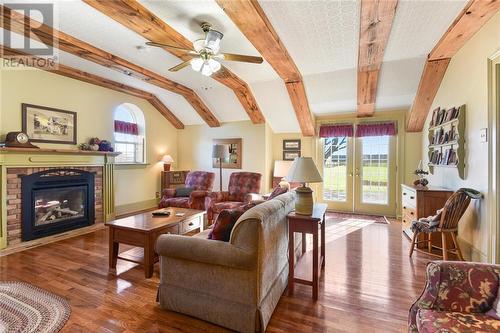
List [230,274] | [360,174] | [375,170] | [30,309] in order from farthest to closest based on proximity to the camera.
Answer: [360,174] < [375,170] < [30,309] < [230,274]

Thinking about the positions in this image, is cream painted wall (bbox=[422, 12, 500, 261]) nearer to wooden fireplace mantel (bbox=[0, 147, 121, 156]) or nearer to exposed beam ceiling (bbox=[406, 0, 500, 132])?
exposed beam ceiling (bbox=[406, 0, 500, 132])

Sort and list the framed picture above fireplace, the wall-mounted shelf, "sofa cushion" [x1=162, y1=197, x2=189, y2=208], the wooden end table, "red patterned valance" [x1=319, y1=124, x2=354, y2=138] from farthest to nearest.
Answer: "red patterned valance" [x1=319, y1=124, x2=354, y2=138] < "sofa cushion" [x1=162, y1=197, x2=189, y2=208] < the framed picture above fireplace < the wall-mounted shelf < the wooden end table

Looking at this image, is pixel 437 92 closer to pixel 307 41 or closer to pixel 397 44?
pixel 397 44

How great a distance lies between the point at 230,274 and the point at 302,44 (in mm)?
2913

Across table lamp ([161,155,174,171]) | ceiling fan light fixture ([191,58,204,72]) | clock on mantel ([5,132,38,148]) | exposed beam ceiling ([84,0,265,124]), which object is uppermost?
exposed beam ceiling ([84,0,265,124])

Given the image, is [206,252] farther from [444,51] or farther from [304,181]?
[444,51]

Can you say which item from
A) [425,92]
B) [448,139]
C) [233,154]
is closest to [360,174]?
[425,92]

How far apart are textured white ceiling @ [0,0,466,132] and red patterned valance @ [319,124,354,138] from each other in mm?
419

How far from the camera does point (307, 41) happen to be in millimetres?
3098

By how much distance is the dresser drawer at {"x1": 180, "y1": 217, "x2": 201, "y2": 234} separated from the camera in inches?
121

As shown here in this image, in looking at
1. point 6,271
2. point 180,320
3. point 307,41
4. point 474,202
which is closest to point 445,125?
point 474,202

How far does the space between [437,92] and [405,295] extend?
350 cm

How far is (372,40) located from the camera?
2955 mm

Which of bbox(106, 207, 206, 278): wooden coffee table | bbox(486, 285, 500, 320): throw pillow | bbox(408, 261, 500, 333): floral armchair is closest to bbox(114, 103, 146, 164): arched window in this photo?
bbox(106, 207, 206, 278): wooden coffee table
